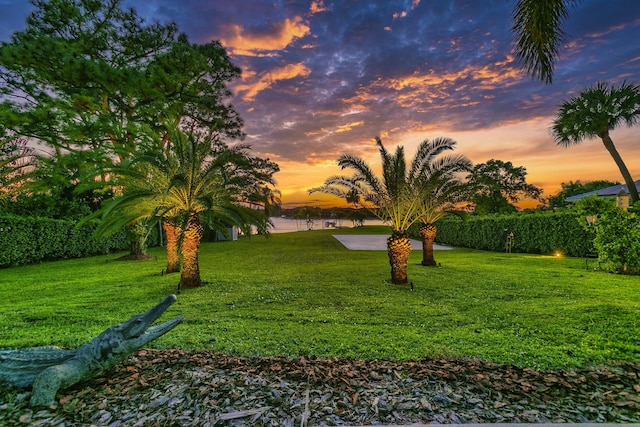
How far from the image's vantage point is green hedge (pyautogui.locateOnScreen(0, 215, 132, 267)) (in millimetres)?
11562

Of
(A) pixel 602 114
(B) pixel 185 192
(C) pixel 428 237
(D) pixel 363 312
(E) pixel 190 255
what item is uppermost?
(A) pixel 602 114

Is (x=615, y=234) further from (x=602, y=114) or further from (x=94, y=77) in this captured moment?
(x=94, y=77)

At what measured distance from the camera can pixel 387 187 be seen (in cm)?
881

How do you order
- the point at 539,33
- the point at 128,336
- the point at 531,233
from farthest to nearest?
1. the point at 531,233
2. the point at 539,33
3. the point at 128,336

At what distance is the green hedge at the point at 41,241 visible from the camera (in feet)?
37.9

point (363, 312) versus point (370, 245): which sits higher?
point (370, 245)

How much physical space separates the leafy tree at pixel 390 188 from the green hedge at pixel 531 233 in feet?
13.8

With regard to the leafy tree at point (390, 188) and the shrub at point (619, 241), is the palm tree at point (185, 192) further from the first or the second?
the shrub at point (619, 241)

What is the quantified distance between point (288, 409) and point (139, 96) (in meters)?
15.1

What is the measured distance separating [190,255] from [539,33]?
27.3 feet

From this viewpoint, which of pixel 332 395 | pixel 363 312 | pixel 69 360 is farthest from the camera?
pixel 363 312

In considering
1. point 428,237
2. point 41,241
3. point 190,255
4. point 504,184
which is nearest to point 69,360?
point 190,255

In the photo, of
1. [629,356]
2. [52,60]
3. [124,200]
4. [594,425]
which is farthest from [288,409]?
[52,60]

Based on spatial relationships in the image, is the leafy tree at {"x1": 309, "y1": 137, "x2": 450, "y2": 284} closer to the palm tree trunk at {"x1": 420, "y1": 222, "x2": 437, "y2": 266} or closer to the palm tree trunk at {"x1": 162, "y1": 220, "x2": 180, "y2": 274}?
the palm tree trunk at {"x1": 420, "y1": 222, "x2": 437, "y2": 266}
